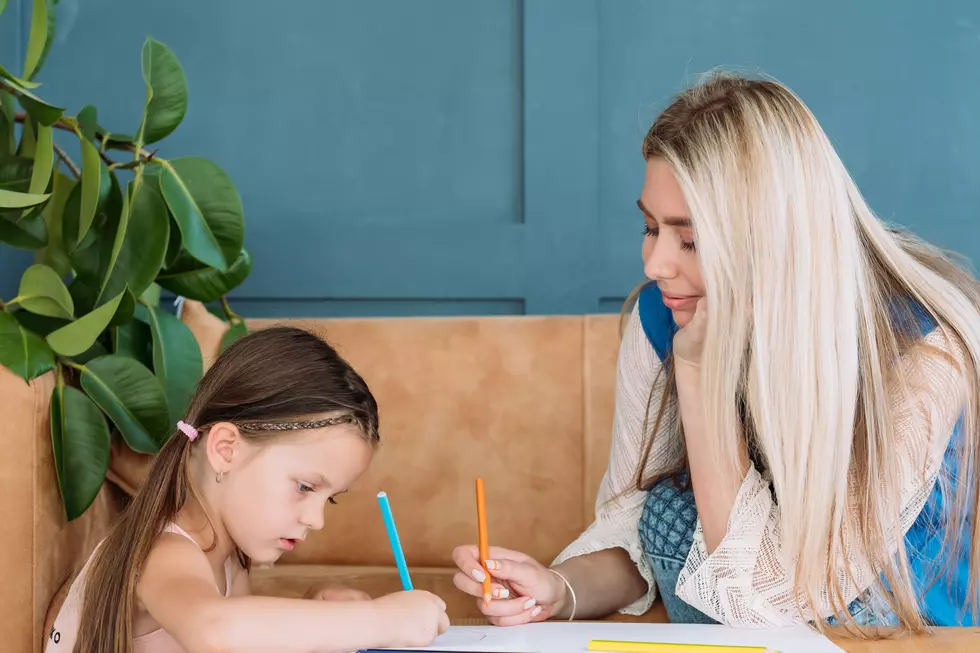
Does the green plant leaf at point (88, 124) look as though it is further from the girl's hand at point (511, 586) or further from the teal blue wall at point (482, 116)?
the girl's hand at point (511, 586)

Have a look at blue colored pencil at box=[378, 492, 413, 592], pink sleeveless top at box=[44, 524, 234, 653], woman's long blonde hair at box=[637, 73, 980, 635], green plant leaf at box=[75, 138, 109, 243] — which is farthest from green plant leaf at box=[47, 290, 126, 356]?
woman's long blonde hair at box=[637, 73, 980, 635]

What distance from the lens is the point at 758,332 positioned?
116cm

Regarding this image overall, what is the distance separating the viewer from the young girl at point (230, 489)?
1133mm

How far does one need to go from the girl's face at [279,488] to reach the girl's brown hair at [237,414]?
0.07 ft

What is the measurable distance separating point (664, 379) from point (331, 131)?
3.57ft

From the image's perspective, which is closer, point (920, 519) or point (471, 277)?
point (920, 519)

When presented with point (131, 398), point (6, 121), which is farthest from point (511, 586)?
point (6, 121)

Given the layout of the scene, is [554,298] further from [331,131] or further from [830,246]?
[830,246]

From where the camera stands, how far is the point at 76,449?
57.9 inches

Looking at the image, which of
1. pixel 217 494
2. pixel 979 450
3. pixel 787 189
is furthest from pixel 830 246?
pixel 217 494

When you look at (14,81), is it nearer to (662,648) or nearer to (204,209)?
(204,209)

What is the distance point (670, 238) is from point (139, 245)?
0.86 meters

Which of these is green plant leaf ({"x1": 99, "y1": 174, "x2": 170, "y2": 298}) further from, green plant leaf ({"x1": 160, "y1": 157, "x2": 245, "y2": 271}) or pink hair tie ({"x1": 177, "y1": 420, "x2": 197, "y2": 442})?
pink hair tie ({"x1": 177, "y1": 420, "x2": 197, "y2": 442})

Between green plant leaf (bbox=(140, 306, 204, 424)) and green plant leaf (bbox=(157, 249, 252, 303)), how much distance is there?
87 mm
